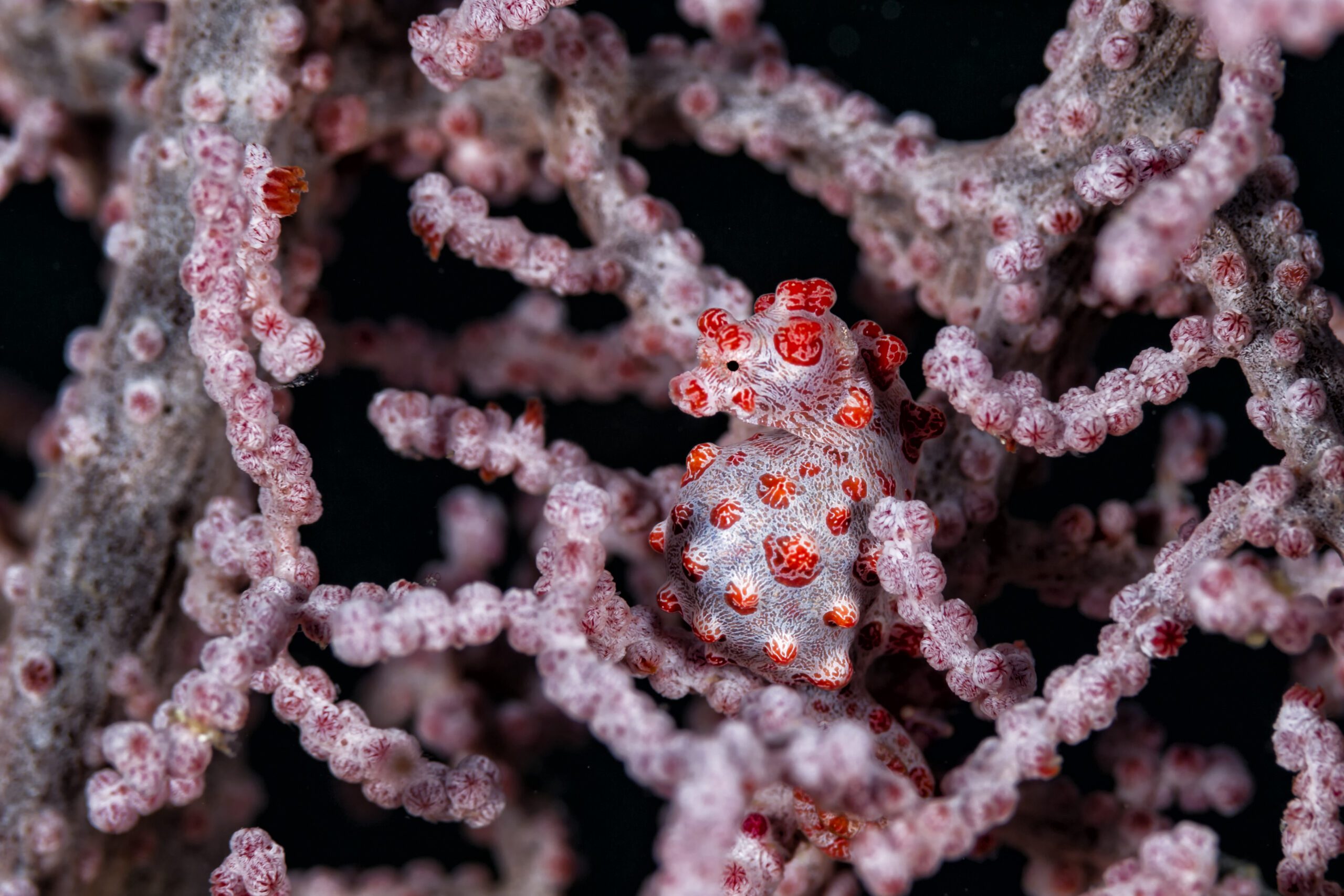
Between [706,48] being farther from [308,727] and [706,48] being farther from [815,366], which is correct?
[308,727]

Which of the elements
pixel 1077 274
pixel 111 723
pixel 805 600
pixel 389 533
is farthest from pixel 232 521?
pixel 1077 274

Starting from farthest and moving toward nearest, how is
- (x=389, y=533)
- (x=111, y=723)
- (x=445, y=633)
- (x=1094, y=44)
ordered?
(x=389, y=533) → (x=111, y=723) → (x=1094, y=44) → (x=445, y=633)

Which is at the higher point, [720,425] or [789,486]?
[789,486]

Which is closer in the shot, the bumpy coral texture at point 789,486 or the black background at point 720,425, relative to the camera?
the bumpy coral texture at point 789,486

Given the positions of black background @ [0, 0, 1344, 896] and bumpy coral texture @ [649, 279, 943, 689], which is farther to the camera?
black background @ [0, 0, 1344, 896]
